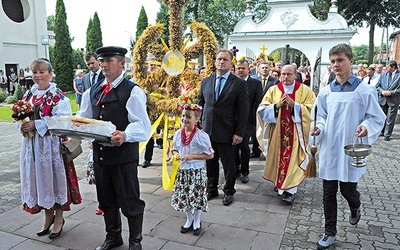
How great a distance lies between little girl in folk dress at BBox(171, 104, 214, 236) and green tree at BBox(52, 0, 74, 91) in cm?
2481

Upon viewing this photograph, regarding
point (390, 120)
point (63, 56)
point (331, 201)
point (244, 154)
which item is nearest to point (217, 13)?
point (63, 56)

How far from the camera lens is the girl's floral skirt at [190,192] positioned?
3703 millimetres

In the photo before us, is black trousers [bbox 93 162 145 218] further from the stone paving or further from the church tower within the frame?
the church tower

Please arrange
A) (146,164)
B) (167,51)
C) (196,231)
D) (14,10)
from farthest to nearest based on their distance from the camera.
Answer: (14,10) < (146,164) < (167,51) < (196,231)

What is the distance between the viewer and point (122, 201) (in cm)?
310

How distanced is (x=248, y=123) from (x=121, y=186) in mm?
3184

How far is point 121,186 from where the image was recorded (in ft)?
10.0

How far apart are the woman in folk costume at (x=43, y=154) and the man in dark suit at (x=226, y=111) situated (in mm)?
1841

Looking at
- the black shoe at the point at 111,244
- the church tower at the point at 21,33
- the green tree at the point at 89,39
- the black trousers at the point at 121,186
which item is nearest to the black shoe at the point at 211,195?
the black shoe at the point at 111,244

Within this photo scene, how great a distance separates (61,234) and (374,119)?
3.45m

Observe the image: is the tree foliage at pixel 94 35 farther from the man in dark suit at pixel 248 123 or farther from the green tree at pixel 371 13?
the man in dark suit at pixel 248 123

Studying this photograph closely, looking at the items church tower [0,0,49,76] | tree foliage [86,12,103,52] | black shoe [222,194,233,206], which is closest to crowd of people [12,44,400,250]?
black shoe [222,194,233,206]

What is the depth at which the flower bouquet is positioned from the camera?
3266mm

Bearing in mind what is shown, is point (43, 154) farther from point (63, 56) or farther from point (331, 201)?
point (63, 56)
